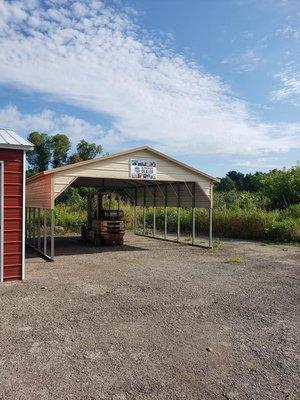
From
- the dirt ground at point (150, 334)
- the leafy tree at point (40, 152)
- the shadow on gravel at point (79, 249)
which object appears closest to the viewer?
the dirt ground at point (150, 334)

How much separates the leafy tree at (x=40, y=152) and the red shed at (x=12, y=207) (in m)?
33.6

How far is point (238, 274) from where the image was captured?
1067 centimetres

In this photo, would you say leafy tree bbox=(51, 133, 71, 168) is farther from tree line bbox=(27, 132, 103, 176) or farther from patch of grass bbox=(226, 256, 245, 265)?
patch of grass bbox=(226, 256, 245, 265)

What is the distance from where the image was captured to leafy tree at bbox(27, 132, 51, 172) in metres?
42.0

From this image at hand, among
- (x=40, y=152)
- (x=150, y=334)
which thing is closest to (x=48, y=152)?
(x=40, y=152)

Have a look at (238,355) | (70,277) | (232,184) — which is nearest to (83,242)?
(70,277)

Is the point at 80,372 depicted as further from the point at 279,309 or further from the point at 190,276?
the point at 190,276

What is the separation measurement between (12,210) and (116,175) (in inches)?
199

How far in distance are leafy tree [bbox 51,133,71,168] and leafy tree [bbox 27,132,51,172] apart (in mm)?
535

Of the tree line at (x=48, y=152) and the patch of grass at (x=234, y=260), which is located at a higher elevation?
the tree line at (x=48, y=152)

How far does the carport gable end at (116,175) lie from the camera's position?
41.5 ft

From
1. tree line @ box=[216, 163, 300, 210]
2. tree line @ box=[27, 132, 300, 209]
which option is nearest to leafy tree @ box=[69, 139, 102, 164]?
tree line @ box=[27, 132, 300, 209]

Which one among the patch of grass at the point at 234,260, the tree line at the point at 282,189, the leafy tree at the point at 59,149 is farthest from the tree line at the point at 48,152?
the patch of grass at the point at 234,260

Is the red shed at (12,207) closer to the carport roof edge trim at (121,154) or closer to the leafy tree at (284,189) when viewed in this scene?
the carport roof edge trim at (121,154)
